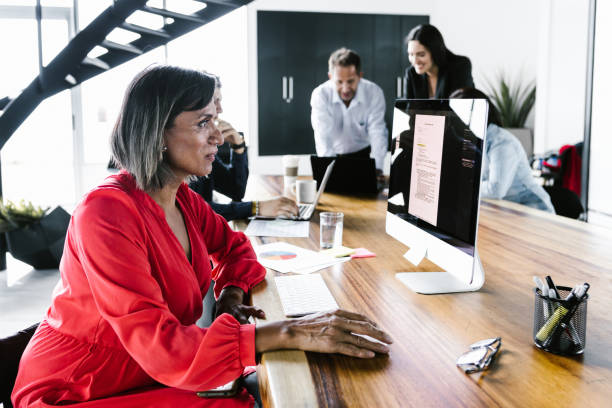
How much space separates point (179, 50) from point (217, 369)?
606 cm

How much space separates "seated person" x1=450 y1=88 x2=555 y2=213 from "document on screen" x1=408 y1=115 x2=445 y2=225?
59.0 inches

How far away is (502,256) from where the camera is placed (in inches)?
62.6

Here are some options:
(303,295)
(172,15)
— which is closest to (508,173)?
(303,295)

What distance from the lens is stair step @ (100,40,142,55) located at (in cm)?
437

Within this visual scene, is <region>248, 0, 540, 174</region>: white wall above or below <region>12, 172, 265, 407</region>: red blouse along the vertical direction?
above

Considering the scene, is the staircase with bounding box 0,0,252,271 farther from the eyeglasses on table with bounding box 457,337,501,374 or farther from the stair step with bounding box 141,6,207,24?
the eyeglasses on table with bounding box 457,337,501,374

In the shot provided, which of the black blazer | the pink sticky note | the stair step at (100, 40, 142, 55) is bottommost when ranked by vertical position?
the pink sticky note

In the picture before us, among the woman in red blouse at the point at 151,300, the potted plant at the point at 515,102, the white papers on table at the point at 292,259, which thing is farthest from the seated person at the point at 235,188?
the potted plant at the point at 515,102

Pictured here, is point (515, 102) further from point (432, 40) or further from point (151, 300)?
point (151, 300)

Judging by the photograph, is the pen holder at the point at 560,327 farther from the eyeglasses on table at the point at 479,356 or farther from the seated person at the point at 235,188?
the seated person at the point at 235,188

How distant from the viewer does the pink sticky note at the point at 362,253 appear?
1616mm

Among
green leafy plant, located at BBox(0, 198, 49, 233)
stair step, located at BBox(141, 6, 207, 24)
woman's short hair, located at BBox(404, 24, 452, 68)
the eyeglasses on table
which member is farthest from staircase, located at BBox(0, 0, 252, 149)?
the eyeglasses on table

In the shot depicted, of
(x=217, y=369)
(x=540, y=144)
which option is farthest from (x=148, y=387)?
(x=540, y=144)

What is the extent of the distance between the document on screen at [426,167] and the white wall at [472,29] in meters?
5.16
